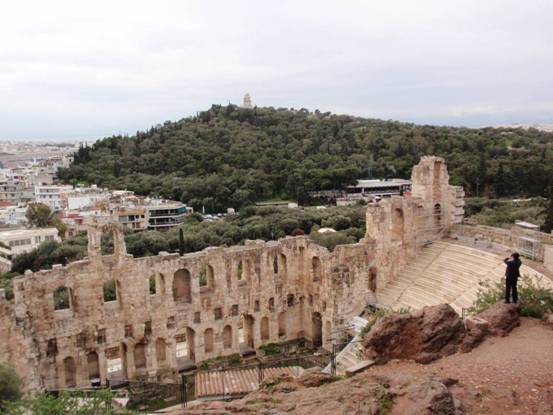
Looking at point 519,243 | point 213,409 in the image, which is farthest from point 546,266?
point 213,409

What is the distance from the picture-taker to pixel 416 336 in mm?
14930

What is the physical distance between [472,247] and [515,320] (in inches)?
528

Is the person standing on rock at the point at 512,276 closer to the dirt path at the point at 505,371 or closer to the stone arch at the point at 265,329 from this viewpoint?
the dirt path at the point at 505,371

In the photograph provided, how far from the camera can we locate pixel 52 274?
23.5 metres

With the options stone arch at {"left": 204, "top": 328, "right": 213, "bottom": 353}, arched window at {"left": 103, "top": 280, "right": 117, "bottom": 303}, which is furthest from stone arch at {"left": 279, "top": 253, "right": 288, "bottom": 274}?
arched window at {"left": 103, "top": 280, "right": 117, "bottom": 303}

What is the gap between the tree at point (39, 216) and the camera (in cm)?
8075

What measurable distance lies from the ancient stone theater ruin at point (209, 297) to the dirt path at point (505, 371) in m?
10.0

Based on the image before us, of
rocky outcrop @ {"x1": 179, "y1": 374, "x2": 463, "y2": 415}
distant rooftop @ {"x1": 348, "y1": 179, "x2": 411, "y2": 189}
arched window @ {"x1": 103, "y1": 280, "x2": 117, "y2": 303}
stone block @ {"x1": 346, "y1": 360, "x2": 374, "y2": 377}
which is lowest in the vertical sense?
arched window @ {"x1": 103, "y1": 280, "x2": 117, "y2": 303}

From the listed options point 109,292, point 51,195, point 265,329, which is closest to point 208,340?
point 265,329

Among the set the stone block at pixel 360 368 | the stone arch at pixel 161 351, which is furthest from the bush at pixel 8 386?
the stone block at pixel 360 368

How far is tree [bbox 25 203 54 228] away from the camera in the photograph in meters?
80.8

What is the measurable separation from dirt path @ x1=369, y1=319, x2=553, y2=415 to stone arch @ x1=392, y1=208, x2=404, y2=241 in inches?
586

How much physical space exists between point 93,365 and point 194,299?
19.9 feet

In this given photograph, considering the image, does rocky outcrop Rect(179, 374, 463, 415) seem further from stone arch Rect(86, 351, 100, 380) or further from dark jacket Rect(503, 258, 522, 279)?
stone arch Rect(86, 351, 100, 380)
